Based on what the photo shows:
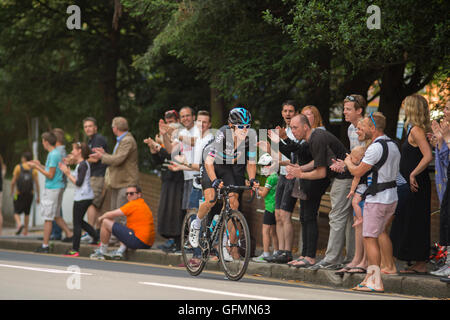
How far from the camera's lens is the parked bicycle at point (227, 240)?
33.3ft

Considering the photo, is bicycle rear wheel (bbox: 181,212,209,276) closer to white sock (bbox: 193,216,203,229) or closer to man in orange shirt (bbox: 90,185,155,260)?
white sock (bbox: 193,216,203,229)

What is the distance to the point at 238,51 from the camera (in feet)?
48.4

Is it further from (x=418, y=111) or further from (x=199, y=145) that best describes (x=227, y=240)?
(x=199, y=145)

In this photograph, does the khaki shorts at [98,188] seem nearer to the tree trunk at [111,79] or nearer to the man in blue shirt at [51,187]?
the man in blue shirt at [51,187]

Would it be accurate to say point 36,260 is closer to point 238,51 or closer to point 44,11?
point 238,51

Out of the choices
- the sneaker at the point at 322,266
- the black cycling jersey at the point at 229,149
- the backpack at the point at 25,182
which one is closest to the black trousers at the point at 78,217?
the black cycling jersey at the point at 229,149

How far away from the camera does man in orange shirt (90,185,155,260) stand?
542 inches

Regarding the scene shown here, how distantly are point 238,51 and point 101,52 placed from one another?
27.1ft

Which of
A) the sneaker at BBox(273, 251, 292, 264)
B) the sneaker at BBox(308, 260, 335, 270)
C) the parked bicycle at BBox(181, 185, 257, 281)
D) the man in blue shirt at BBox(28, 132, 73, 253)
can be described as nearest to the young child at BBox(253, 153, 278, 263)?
the sneaker at BBox(273, 251, 292, 264)

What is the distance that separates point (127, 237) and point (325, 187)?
12.7 feet

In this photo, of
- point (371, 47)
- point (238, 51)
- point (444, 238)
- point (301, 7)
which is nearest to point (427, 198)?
point (444, 238)

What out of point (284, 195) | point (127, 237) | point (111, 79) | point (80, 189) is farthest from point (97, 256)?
point (111, 79)

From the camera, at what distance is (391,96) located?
15789 millimetres

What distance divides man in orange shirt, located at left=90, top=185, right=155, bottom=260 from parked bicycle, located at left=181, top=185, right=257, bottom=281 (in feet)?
9.37
